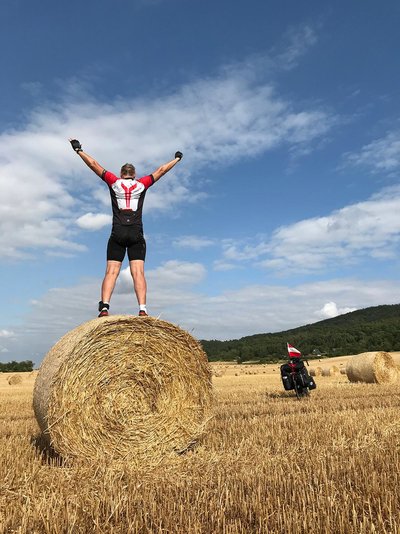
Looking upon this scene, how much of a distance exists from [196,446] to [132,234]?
8.63 ft

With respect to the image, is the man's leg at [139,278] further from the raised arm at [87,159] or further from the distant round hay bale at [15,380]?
the distant round hay bale at [15,380]

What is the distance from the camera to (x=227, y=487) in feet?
11.7

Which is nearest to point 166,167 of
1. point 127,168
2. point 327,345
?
point 127,168

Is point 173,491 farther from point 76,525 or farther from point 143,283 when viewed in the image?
point 143,283

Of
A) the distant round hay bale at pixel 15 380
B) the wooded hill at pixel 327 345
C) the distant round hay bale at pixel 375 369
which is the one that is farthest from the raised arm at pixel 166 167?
the wooded hill at pixel 327 345

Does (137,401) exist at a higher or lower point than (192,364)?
lower

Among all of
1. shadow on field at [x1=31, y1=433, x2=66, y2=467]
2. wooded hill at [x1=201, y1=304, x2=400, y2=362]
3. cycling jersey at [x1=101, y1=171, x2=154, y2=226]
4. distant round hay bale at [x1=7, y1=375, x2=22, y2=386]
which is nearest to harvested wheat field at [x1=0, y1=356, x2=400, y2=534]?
shadow on field at [x1=31, y1=433, x2=66, y2=467]

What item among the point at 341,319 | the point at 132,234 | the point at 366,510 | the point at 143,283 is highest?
the point at 341,319

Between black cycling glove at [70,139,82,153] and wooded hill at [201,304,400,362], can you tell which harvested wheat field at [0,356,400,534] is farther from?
wooded hill at [201,304,400,362]

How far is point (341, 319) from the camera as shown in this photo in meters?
116

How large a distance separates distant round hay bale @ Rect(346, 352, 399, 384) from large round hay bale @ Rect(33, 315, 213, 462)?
1249cm

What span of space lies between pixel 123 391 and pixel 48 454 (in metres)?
0.98

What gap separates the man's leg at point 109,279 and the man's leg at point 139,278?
18 centimetres

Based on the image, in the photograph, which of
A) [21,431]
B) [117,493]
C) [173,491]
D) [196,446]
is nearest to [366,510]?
[173,491]
